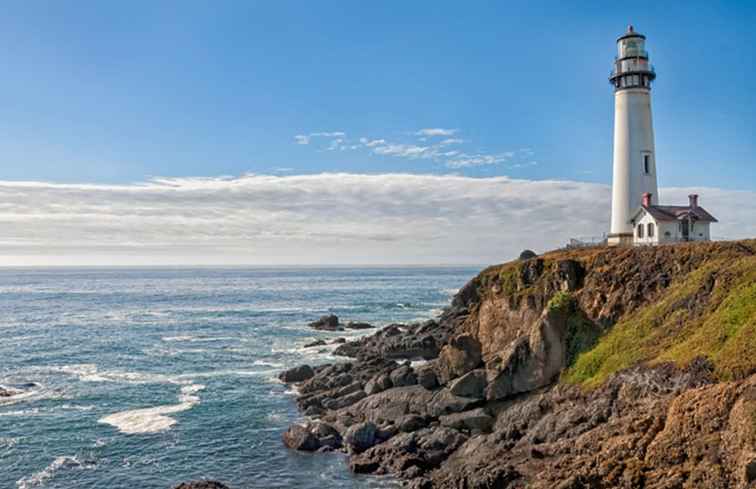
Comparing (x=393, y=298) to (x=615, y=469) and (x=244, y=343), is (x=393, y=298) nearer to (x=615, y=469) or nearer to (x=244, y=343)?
(x=244, y=343)

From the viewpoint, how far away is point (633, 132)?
4862cm

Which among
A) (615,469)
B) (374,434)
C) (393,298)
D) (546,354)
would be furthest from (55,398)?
(393,298)

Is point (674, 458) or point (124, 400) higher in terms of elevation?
point (674, 458)

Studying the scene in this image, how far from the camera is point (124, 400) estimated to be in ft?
152

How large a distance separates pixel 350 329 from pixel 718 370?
204 ft

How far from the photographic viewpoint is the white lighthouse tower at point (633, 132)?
48406mm

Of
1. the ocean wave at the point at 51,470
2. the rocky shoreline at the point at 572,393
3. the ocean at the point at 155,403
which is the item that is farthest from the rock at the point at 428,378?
the ocean wave at the point at 51,470

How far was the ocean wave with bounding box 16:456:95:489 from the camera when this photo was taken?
30.8 m

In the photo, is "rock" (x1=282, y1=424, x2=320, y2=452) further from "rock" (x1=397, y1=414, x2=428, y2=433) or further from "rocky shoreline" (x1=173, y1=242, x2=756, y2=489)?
"rock" (x1=397, y1=414, x2=428, y2=433)

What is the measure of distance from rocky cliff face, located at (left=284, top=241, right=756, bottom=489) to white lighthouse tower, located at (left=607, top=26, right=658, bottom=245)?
6.99 metres

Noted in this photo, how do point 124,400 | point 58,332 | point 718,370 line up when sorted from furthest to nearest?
point 58,332
point 124,400
point 718,370

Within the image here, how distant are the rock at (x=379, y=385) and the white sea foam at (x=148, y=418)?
12.7 metres

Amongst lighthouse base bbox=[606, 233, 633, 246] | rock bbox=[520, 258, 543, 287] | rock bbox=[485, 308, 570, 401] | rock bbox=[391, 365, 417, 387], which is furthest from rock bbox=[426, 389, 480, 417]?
lighthouse base bbox=[606, 233, 633, 246]

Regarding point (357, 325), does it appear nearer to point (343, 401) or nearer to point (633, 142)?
point (343, 401)
